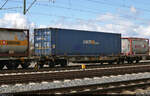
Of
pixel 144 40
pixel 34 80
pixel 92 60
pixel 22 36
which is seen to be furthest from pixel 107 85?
pixel 144 40

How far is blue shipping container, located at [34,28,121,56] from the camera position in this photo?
21.9m

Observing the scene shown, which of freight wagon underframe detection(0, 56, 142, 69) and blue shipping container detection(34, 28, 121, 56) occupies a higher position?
blue shipping container detection(34, 28, 121, 56)

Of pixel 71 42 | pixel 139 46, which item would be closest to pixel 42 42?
pixel 71 42

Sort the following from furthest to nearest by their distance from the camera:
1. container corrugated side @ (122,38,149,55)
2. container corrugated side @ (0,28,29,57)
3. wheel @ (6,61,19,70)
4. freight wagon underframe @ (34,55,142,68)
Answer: container corrugated side @ (122,38,149,55) < freight wagon underframe @ (34,55,142,68) < wheel @ (6,61,19,70) < container corrugated side @ (0,28,29,57)

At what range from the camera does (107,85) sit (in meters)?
10.6

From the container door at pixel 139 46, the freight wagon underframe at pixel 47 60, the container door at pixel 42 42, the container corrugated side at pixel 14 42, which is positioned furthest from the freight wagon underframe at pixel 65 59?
the container door at pixel 139 46

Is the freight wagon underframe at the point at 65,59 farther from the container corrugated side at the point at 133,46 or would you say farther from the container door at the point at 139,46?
the container door at the point at 139,46

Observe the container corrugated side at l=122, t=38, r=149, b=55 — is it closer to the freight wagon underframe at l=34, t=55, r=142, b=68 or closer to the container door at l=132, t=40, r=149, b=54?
the container door at l=132, t=40, r=149, b=54

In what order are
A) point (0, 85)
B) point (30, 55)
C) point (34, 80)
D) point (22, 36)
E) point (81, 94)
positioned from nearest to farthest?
1. point (81, 94)
2. point (0, 85)
3. point (34, 80)
4. point (22, 36)
5. point (30, 55)

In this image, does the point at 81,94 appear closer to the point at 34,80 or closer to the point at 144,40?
the point at 34,80

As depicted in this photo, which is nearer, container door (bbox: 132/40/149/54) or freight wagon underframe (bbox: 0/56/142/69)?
freight wagon underframe (bbox: 0/56/142/69)

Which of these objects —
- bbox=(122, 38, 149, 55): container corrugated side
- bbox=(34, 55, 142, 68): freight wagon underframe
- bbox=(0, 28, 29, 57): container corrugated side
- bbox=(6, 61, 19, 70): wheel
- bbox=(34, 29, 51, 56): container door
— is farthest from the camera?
bbox=(122, 38, 149, 55): container corrugated side

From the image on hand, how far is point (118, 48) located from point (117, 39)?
3.90ft

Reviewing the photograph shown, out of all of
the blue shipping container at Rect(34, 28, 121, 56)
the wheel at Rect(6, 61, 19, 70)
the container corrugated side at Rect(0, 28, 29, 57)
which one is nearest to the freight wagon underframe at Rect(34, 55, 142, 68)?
the blue shipping container at Rect(34, 28, 121, 56)
